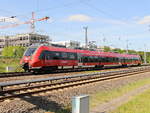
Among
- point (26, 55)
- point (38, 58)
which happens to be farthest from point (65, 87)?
point (26, 55)

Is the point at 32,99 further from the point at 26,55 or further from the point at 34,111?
the point at 26,55

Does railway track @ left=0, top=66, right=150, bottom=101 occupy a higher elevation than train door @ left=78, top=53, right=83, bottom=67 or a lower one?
lower

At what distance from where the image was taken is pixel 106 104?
9.64 metres

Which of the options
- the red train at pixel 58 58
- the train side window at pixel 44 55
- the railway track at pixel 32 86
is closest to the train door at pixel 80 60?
the red train at pixel 58 58

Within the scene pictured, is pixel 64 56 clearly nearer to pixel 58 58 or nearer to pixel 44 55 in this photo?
pixel 58 58

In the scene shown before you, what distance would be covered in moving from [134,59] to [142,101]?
44721mm

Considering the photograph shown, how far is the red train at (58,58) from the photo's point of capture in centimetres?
2180

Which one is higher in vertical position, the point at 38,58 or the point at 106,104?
the point at 38,58

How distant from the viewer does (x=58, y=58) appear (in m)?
24.5

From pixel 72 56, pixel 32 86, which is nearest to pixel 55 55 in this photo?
pixel 72 56

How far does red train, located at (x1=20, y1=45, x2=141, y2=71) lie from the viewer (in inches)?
858

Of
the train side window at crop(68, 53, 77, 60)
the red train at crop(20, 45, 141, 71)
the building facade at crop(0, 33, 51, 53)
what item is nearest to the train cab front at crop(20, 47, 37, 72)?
the red train at crop(20, 45, 141, 71)

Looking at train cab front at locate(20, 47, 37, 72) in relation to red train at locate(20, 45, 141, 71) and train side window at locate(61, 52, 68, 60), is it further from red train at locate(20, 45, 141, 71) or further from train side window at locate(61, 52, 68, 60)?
train side window at locate(61, 52, 68, 60)

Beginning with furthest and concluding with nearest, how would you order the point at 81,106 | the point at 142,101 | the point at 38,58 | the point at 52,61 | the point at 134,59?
1. the point at 134,59
2. the point at 52,61
3. the point at 38,58
4. the point at 142,101
5. the point at 81,106
